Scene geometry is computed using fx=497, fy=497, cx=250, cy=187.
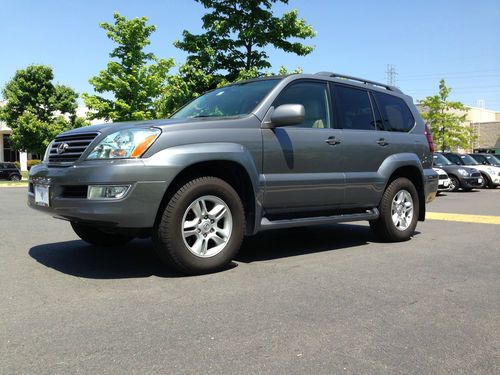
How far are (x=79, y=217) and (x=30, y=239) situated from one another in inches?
105

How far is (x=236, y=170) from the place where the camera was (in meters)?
4.69

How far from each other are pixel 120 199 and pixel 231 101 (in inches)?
75.3

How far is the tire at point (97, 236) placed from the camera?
5.47 meters

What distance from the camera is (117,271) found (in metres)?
4.53

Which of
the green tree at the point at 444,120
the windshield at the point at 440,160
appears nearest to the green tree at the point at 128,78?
the windshield at the point at 440,160

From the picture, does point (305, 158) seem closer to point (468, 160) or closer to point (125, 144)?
point (125, 144)

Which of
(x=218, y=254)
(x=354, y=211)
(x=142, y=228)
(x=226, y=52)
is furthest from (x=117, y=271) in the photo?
(x=226, y=52)

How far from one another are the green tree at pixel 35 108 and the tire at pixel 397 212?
32.9 meters

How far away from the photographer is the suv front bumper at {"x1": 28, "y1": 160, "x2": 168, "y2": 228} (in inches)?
157

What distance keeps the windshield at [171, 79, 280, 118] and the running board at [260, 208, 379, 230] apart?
3.70ft

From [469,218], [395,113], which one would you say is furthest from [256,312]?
[469,218]

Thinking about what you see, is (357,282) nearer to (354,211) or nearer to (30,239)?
(354,211)

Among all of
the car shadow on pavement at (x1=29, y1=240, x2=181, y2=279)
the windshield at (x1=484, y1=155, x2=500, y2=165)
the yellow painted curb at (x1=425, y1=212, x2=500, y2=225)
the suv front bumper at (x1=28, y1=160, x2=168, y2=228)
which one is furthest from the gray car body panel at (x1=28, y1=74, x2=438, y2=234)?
the windshield at (x1=484, y1=155, x2=500, y2=165)

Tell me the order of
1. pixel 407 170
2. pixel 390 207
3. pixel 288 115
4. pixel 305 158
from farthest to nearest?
pixel 407 170
pixel 390 207
pixel 305 158
pixel 288 115
